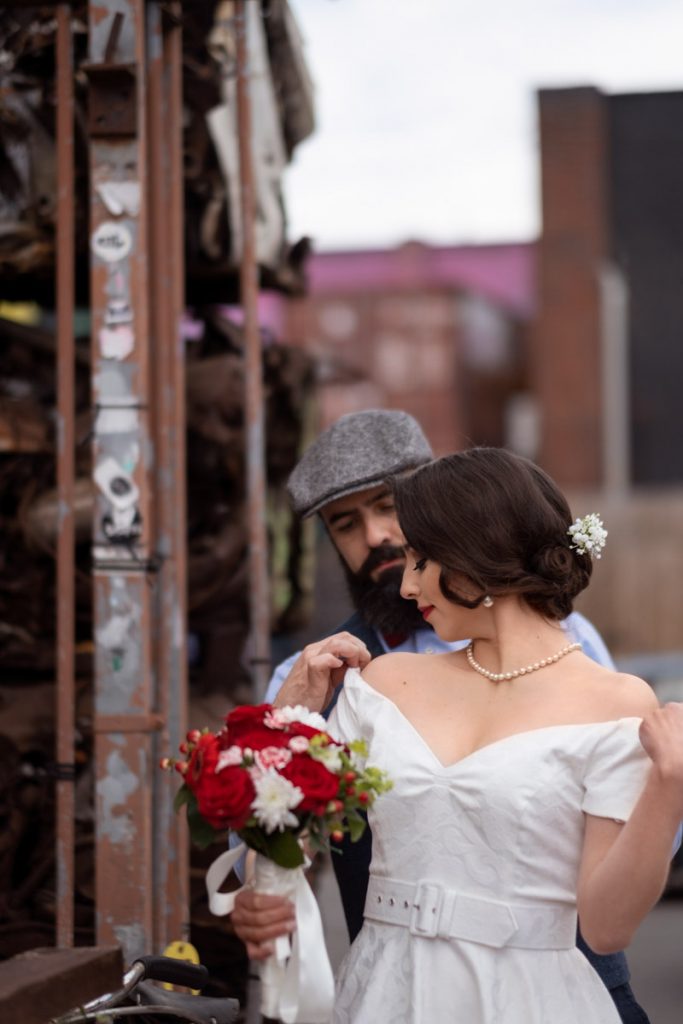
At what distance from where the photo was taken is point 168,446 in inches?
178

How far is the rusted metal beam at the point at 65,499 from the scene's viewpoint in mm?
4414

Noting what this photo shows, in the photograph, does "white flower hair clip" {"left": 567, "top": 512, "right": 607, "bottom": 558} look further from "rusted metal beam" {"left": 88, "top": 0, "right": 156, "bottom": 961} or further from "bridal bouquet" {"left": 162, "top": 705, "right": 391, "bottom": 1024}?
"rusted metal beam" {"left": 88, "top": 0, "right": 156, "bottom": 961}

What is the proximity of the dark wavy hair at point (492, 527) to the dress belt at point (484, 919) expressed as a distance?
53 centimetres

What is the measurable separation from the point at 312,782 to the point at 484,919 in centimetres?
49

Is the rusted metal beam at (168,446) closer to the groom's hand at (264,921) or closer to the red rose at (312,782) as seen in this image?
the groom's hand at (264,921)

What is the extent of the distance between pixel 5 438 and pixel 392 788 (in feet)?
10.7

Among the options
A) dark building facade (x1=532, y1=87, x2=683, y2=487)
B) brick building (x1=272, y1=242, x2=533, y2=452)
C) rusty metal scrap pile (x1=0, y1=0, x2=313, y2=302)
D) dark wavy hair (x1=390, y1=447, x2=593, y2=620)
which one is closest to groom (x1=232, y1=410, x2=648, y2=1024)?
dark wavy hair (x1=390, y1=447, x2=593, y2=620)

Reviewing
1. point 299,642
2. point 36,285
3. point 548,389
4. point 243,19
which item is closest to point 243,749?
point 243,19

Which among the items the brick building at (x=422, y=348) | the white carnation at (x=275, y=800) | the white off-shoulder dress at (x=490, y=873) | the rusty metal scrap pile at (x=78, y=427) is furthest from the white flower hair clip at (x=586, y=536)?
the brick building at (x=422, y=348)

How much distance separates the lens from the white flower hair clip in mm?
2881

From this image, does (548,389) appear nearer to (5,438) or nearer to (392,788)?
(5,438)

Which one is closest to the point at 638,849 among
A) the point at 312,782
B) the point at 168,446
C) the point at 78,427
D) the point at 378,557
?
the point at 312,782

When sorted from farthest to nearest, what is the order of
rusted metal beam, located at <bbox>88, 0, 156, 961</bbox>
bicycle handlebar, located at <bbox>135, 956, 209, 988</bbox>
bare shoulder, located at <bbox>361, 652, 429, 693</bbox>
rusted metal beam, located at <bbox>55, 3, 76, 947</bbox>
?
rusted metal beam, located at <bbox>55, 3, 76, 947</bbox> → rusted metal beam, located at <bbox>88, 0, 156, 961</bbox> → bicycle handlebar, located at <bbox>135, 956, 209, 988</bbox> → bare shoulder, located at <bbox>361, 652, 429, 693</bbox>

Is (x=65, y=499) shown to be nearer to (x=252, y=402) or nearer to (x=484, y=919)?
(x=252, y=402)
